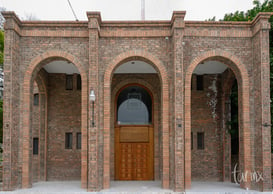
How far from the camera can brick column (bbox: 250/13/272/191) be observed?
37.3ft

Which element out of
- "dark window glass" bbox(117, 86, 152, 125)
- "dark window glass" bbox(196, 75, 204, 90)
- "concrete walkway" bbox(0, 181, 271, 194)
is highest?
"dark window glass" bbox(196, 75, 204, 90)

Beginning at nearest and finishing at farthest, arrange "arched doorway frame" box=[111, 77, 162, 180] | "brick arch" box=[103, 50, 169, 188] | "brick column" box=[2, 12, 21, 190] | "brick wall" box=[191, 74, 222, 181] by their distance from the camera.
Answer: "brick column" box=[2, 12, 21, 190], "brick arch" box=[103, 50, 169, 188], "arched doorway frame" box=[111, 77, 162, 180], "brick wall" box=[191, 74, 222, 181]

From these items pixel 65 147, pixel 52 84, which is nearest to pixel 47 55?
pixel 52 84

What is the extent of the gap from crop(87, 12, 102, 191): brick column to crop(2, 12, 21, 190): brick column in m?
2.84

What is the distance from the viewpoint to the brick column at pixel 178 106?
11.3m

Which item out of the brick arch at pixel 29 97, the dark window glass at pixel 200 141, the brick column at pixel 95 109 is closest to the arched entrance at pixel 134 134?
the dark window glass at pixel 200 141

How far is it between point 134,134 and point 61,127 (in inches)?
142

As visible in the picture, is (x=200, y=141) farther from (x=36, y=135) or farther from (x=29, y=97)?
(x=29, y=97)

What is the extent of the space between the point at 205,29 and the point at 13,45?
293 inches

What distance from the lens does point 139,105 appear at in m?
15.3

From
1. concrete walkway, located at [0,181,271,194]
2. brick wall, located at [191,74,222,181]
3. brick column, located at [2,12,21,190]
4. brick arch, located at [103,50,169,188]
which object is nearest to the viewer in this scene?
brick column, located at [2,12,21,190]

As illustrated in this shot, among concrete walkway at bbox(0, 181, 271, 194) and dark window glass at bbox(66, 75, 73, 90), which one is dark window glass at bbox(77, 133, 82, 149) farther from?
dark window glass at bbox(66, 75, 73, 90)

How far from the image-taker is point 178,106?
11523 millimetres

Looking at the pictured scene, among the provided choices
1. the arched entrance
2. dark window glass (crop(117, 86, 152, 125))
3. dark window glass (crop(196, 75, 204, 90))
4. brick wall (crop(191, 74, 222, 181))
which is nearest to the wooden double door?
the arched entrance
